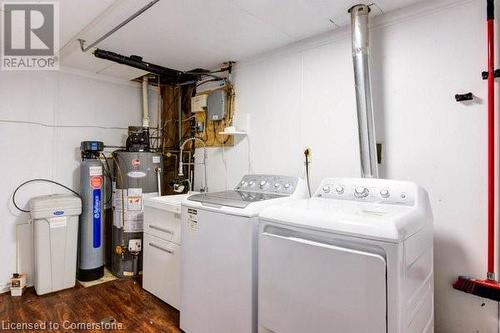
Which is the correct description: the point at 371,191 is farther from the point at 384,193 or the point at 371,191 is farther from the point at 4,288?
the point at 4,288

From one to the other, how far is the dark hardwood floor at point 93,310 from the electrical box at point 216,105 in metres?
1.82

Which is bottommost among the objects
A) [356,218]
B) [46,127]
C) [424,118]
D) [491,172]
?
[356,218]

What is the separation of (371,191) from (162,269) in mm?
1818

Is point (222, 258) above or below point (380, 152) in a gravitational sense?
below

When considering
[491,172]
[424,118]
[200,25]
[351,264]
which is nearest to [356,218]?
[351,264]

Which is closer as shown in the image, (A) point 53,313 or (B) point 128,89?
(A) point 53,313

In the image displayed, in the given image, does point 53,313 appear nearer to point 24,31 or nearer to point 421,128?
point 24,31

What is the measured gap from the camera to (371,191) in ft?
5.18

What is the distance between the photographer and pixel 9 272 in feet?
8.48

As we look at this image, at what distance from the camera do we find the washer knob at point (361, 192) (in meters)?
1.59

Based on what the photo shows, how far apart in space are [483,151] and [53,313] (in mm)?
3180

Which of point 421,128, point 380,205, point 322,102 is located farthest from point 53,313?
point 421,128

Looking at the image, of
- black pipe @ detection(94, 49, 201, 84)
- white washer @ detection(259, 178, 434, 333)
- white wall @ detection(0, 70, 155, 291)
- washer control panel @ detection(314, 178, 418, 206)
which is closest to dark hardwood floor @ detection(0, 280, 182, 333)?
white wall @ detection(0, 70, 155, 291)

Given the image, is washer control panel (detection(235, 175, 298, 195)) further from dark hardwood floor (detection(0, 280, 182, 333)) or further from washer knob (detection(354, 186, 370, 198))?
dark hardwood floor (detection(0, 280, 182, 333))
